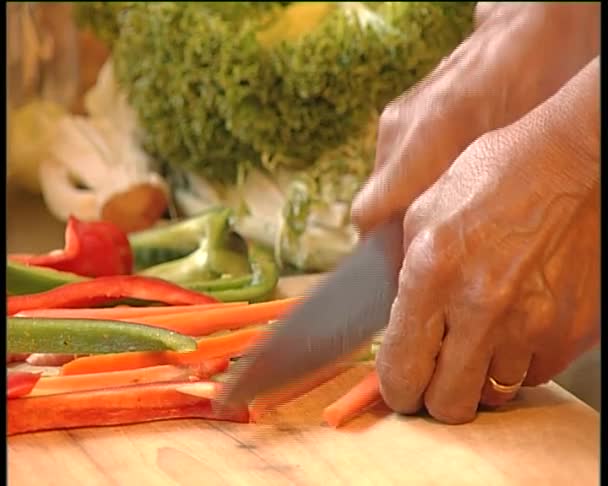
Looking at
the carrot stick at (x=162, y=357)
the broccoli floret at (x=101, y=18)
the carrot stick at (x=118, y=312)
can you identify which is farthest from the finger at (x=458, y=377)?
the broccoli floret at (x=101, y=18)

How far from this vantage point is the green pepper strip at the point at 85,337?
122cm

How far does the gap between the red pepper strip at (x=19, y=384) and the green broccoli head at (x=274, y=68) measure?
726mm

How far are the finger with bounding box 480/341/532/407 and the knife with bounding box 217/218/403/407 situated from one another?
0.44ft

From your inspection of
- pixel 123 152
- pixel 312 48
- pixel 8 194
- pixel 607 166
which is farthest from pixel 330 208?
pixel 607 166

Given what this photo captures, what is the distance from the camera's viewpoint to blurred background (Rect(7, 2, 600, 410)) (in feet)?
5.82

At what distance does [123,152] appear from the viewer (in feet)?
6.64

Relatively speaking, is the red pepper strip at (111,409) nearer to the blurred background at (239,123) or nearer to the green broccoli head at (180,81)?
the blurred background at (239,123)

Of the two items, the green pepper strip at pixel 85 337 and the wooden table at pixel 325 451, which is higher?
the green pepper strip at pixel 85 337

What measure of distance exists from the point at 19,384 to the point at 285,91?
0.77 metres

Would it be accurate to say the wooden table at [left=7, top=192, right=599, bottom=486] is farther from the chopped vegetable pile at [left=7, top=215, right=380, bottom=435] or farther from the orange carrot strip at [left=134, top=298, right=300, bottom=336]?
the orange carrot strip at [left=134, top=298, right=300, bottom=336]

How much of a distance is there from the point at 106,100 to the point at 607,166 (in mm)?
1275

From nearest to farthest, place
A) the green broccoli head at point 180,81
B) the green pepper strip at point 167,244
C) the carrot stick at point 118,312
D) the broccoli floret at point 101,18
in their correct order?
the carrot stick at point 118,312 < the green pepper strip at point 167,244 < the green broccoli head at point 180,81 < the broccoli floret at point 101,18

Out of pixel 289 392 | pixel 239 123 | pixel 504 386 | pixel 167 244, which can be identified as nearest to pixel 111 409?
pixel 289 392

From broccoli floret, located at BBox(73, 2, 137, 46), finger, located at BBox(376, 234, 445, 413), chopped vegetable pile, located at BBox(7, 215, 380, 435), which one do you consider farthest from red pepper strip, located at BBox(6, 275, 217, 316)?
broccoli floret, located at BBox(73, 2, 137, 46)
